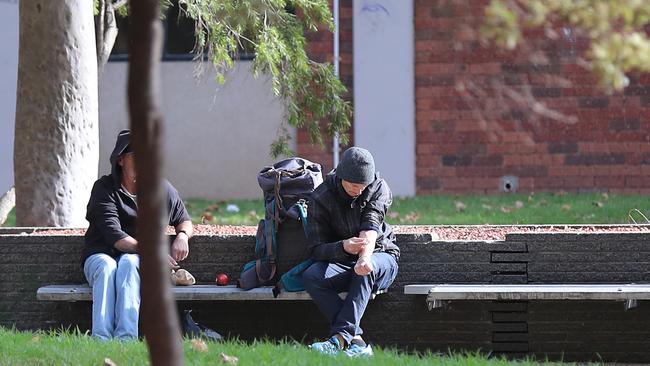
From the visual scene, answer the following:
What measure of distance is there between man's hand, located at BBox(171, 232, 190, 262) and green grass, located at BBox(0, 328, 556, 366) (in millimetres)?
944

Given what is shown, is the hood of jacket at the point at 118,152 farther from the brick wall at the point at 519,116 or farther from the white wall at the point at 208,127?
the white wall at the point at 208,127

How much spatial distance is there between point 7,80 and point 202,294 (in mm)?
8927

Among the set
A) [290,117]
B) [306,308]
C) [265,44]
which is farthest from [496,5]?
[290,117]

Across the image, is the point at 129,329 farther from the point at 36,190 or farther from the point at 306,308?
the point at 36,190

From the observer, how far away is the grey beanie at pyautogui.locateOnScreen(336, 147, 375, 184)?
743 centimetres

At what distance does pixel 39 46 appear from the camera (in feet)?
28.8

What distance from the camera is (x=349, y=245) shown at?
7.44 metres

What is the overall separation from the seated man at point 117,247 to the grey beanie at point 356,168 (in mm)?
1091

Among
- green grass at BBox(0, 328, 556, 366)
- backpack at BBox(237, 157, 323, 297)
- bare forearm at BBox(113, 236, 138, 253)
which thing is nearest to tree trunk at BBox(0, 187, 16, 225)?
bare forearm at BBox(113, 236, 138, 253)

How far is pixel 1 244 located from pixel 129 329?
4.28ft

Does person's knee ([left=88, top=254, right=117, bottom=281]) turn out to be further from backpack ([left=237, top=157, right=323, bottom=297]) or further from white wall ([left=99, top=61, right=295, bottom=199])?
white wall ([left=99, top=61, right=295, bottom=199])

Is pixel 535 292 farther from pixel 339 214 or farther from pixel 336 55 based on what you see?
pixel 336 55

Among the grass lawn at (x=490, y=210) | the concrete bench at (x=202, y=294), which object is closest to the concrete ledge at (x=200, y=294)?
the concrete bench at (x=202, y=294)

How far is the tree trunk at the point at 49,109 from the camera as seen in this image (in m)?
8.76
